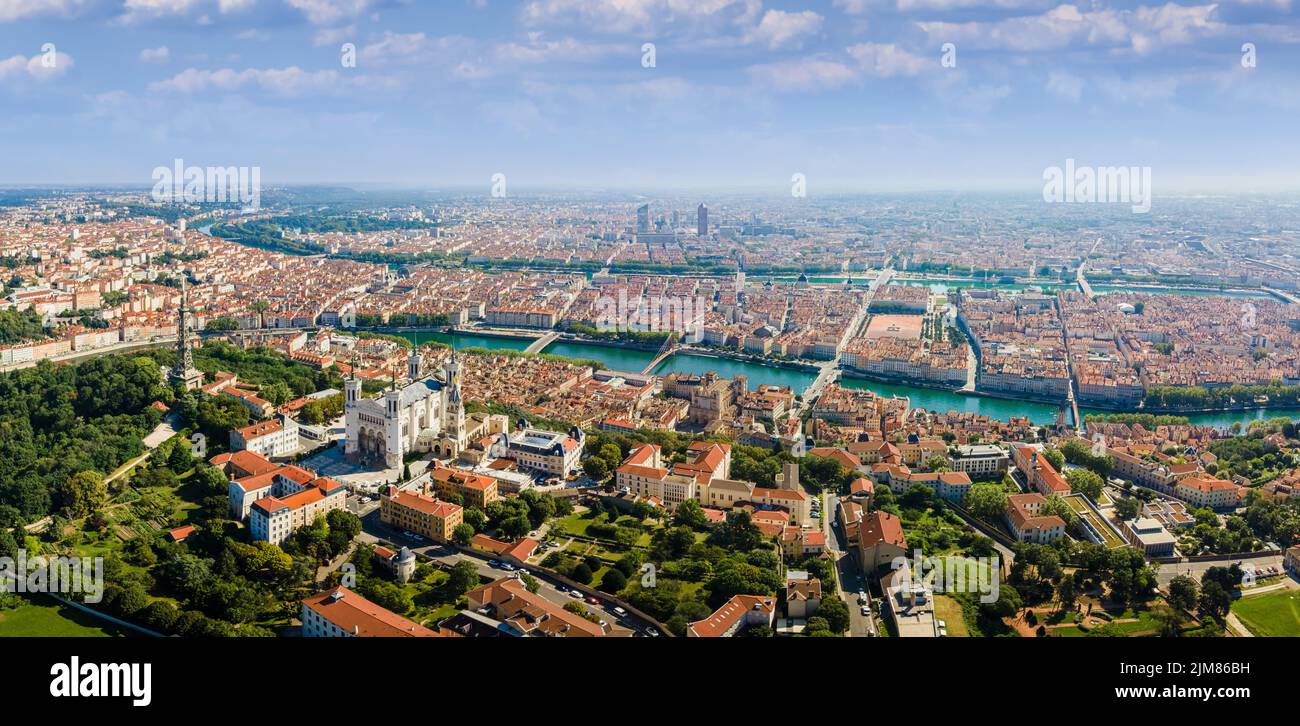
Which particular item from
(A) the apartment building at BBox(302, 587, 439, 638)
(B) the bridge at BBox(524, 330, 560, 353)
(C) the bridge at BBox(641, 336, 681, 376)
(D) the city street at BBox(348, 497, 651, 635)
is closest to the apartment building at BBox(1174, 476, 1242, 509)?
(D) the city street at BBox(348, 497, 651, 635)

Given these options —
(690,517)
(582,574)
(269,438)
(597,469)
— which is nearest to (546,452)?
(597,469)

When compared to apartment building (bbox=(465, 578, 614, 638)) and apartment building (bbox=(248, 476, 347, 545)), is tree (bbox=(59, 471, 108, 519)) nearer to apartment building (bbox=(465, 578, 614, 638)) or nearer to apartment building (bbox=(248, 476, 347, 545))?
apartment building (bbox=(248, 476, 347, 545))

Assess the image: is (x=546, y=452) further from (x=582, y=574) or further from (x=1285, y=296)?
(x=1285, y=296)

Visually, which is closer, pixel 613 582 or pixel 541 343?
pixel 613 582

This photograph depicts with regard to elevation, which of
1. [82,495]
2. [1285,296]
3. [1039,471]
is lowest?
[1039,471]

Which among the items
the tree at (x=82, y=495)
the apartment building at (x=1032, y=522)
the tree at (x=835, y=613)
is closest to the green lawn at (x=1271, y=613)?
the apartment building at (x=1032, y=522)
